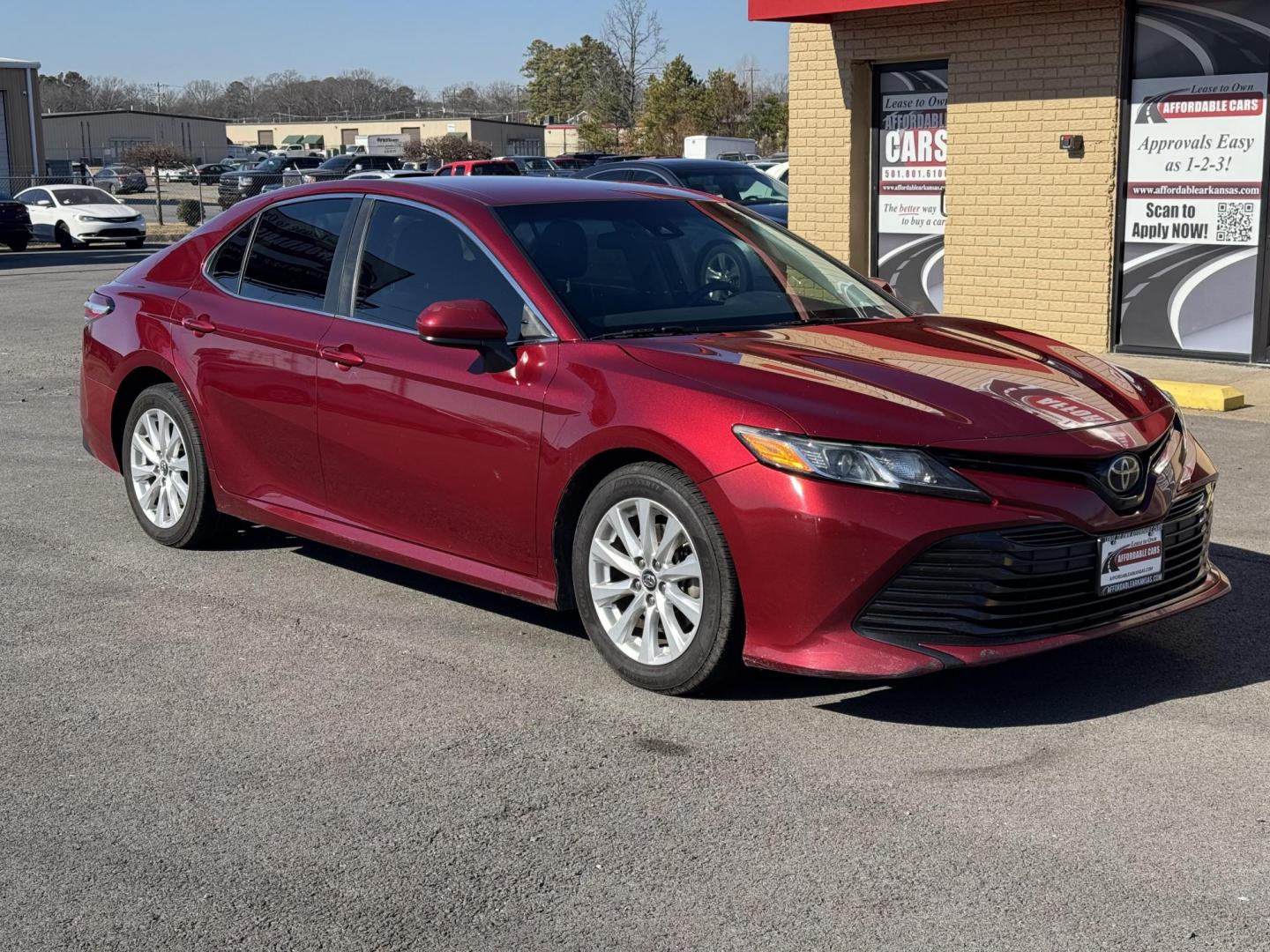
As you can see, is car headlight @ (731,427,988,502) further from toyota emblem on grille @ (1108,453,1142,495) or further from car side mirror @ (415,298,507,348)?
car side mirror @ (415,298,507,348)

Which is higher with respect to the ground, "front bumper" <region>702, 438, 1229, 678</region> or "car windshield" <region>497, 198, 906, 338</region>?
"car windshield" <region>497, 198, 906, 338</region>

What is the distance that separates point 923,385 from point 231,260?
128 inches

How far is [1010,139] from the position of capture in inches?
542

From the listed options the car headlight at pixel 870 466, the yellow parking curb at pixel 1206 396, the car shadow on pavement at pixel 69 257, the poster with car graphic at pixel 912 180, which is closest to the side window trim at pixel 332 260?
the car headlight at pixel 870 466

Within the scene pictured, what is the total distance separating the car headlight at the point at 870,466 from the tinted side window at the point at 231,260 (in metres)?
3.02

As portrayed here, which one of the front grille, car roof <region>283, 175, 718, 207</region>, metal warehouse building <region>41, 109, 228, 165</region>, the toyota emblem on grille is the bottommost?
the front grille

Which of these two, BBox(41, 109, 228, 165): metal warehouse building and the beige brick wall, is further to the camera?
BBox(41, 109, 228, 165): metal warehouse building

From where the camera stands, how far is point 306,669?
5.37 metres

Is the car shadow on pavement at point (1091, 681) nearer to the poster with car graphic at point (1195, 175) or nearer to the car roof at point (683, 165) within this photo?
the poster with car graphic at point (1195, 175)

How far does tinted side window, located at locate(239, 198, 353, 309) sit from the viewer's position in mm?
6230

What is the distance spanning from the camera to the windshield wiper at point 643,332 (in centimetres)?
536

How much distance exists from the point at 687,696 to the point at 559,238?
1768mm

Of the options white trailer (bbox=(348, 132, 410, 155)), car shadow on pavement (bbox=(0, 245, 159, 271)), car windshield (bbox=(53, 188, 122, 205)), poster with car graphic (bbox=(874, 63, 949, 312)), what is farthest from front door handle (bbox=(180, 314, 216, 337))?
white trailer (bbox=(348, 132, 410, 155))

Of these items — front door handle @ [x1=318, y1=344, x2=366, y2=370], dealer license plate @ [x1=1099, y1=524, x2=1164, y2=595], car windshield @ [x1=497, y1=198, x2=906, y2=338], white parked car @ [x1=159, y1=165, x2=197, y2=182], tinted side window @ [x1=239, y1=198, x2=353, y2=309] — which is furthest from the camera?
white parked car @ [x1=159, y1=165, x2=197, y2=182]
